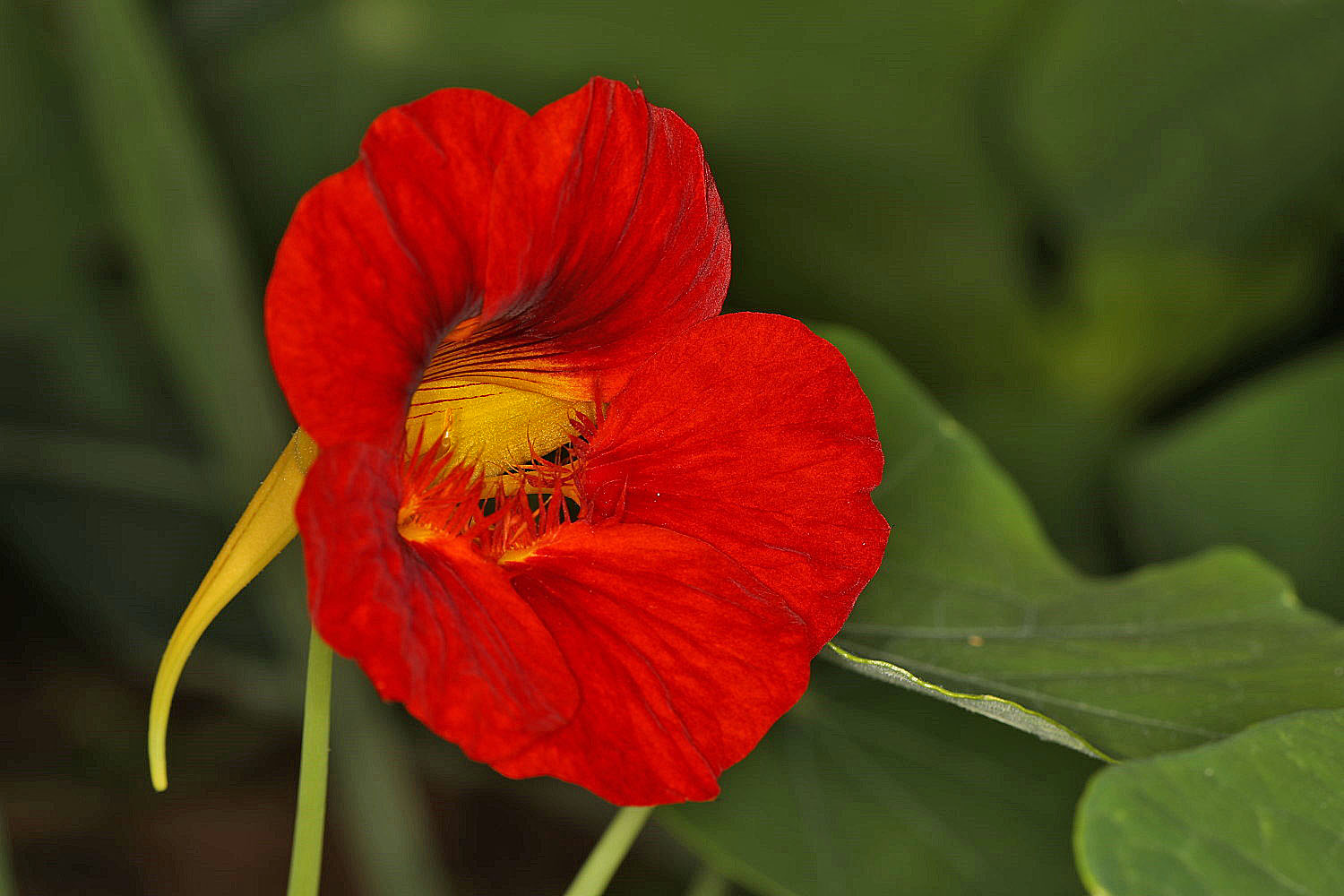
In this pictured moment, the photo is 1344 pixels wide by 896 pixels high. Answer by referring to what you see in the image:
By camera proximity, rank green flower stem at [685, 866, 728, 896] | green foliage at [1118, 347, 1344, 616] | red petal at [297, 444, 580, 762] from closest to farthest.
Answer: red petal at [297, 444, 580, 762], green flower stem at [685, 866, 728, 896], green foliage at [1118, 347, 1344, 616]

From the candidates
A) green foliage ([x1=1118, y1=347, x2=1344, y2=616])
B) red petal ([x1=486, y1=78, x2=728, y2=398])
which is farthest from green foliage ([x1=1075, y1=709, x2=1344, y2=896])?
green foliage ([x1=1118, y1=347, x2=1344, y2=616])

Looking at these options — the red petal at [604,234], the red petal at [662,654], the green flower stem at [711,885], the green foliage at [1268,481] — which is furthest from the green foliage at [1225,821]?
the green foliage at [1268,481]

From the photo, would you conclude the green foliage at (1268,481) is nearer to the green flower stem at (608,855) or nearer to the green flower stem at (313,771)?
the green flower stem at (608,855)

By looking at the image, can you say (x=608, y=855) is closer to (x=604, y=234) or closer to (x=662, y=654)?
(x=662, y=654)

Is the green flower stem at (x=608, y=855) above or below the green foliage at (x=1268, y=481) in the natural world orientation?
above

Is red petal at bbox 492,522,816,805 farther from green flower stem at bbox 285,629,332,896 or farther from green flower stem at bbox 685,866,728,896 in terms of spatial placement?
green flower stem at bbox 685,866,728,896

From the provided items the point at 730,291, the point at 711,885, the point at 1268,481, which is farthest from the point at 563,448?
the point at 1268,481

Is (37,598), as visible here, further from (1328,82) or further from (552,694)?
(1328,82)
